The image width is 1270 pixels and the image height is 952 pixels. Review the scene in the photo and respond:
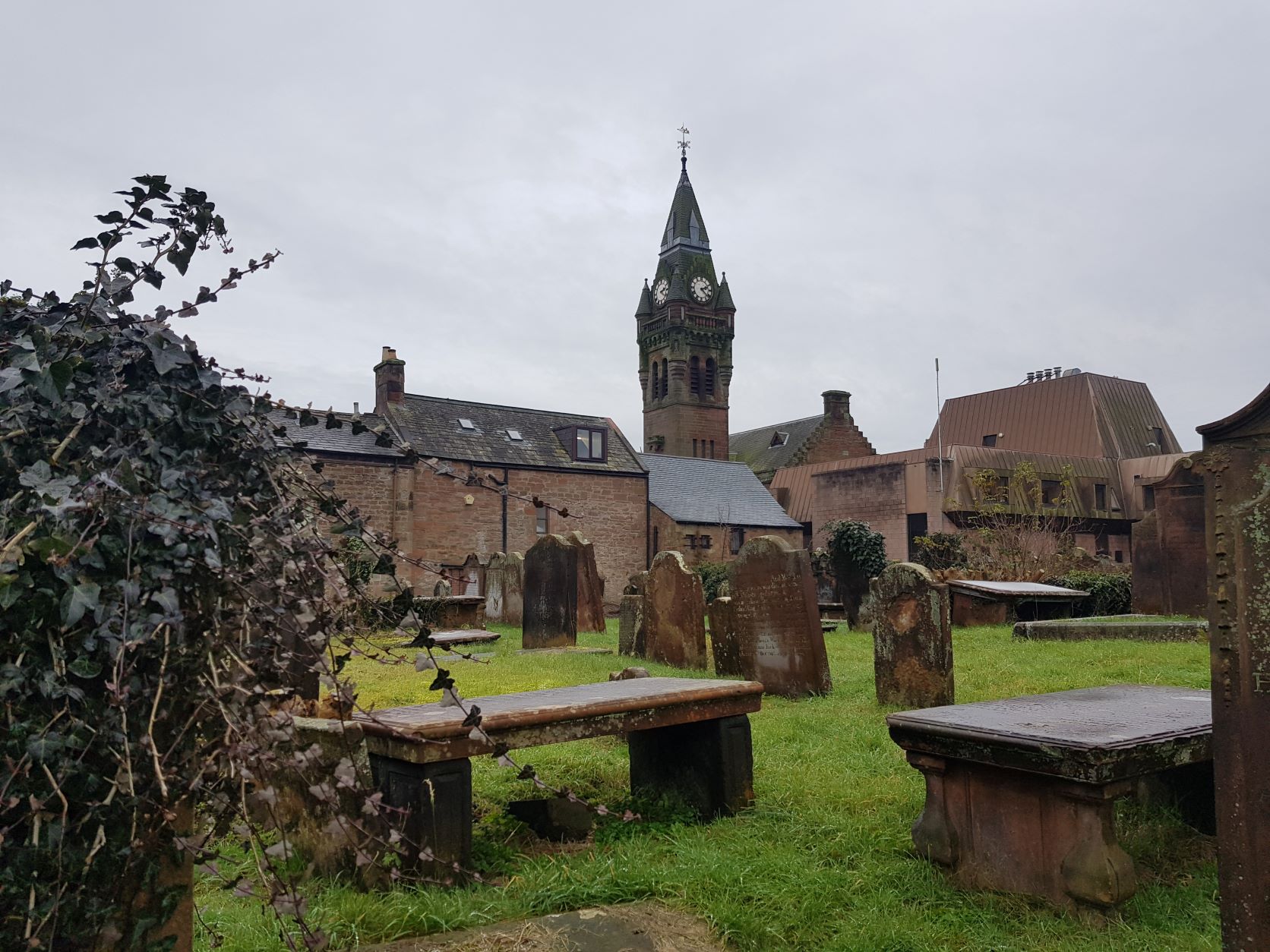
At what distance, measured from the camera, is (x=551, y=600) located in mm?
13688

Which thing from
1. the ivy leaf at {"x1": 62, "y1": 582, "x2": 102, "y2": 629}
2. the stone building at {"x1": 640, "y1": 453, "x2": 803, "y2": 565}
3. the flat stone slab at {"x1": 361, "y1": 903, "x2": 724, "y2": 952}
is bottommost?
the flat stone slab at {"x1": 361, "y1": 903, "x2": 724, "y2": 952}

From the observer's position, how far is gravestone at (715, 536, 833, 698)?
907cm

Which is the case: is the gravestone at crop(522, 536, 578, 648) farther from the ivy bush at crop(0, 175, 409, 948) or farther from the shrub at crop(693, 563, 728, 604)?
the ivy bush at crop(0, 175, 409, 948)

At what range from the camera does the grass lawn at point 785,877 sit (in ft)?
11.8

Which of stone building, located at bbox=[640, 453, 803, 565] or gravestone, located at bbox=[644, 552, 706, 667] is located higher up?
stone building, located at bbox=[640, 453, 803, 565]

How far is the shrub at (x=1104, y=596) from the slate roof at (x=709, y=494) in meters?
16.7

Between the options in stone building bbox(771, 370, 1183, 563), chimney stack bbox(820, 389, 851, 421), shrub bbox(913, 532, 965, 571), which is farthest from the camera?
chimney stack bbox(820, 389, 851, 421)

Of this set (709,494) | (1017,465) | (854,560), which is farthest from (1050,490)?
(854,560)

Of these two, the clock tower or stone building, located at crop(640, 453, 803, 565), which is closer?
stone building, located at crop(640, 453, 803, 565)

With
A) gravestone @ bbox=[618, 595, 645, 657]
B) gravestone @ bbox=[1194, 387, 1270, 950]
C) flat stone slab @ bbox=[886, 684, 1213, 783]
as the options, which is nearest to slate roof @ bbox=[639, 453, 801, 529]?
gravestone @ bbox=[618, 595, 645, 657]

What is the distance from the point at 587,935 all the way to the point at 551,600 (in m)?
10.2

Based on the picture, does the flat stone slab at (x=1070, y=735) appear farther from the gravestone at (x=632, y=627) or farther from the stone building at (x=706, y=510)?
the stone building at (x=706, y=510)

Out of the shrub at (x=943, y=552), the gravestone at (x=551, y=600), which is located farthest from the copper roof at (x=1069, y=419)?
the gravestone at (x=551, y=600)

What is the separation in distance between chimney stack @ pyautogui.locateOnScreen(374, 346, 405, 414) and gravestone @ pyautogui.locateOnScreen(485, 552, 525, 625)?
1225 centimetres
